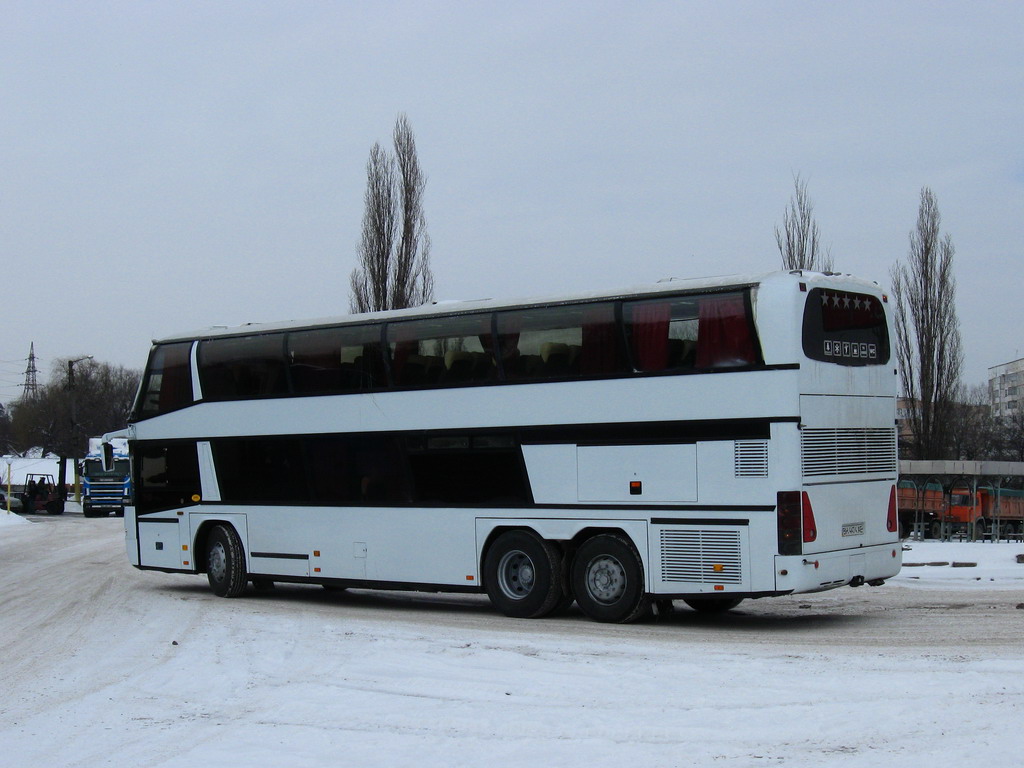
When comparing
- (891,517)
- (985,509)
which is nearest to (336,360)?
(891,517)

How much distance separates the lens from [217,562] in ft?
61.9

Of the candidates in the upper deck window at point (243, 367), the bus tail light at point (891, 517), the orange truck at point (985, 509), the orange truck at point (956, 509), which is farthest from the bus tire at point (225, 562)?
the orange truck at point (985, 509)

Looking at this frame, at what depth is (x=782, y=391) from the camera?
43.3 ft

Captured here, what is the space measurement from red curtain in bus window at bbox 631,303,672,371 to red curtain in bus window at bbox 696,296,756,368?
420mm

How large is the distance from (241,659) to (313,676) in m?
1.45

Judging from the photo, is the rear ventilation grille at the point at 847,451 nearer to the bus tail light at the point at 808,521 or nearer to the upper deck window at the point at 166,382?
the bus tail light at the point at 808,521

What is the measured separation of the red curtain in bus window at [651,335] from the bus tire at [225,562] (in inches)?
290

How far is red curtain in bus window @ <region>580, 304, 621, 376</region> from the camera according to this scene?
14.4 metres

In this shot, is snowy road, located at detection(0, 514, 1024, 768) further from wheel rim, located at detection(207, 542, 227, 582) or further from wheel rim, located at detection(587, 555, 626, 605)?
wheel rim, located at detection(207, 542, 227, 582)

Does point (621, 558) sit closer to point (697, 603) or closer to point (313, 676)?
point (697, 603)

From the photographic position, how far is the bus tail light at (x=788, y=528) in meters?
13.1

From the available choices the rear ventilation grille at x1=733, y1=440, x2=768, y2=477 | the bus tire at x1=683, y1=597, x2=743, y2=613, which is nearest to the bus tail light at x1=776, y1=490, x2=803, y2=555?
the rear ventilation grille at x1=733, y1=440, x2=768, y2=477

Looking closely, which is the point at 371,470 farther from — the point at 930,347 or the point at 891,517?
the point at 930,347

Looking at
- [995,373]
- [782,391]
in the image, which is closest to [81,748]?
[782,391]
